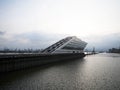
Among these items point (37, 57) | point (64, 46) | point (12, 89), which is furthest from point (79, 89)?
point (64, 46)

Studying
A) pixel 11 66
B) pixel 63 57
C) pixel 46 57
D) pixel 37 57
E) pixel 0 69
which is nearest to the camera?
pixel 0 69

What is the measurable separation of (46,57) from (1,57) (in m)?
26.8

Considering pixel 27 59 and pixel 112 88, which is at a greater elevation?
pixel 27 59

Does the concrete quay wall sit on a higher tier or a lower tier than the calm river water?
higher

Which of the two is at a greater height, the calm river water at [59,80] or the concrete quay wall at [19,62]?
the concrete quay wall at [19,62]

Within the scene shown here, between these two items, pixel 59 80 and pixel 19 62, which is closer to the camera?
pixel 59 80

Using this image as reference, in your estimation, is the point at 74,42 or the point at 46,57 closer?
the point at 46,57

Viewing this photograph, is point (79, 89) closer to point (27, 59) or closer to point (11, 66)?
point (11, 66)

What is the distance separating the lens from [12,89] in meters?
20.9

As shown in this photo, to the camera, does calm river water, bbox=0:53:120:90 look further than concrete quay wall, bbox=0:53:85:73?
No

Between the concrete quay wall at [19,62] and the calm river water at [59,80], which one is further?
the concrete quay wall at [19,62]

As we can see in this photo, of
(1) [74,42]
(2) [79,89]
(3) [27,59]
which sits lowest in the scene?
(2) [79,89]

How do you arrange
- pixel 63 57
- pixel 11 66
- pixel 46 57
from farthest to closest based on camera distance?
pixel 63 57 < pixel 46 57 < pixel 11 66

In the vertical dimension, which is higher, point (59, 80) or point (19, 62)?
point (19, 62)
